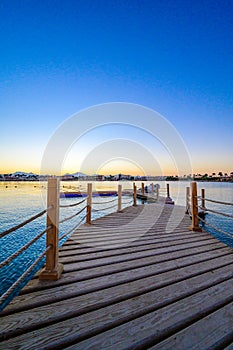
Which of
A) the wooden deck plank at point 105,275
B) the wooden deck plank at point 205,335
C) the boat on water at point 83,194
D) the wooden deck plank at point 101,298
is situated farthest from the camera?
the boat on water at point 83,194

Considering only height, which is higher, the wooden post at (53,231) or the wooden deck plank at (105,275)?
the wooden post at (53,231)

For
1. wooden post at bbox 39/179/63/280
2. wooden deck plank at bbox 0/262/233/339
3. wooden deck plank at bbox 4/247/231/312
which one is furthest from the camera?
wooden post at bbox 39/179/63/280

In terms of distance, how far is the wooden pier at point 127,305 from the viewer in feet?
3.88

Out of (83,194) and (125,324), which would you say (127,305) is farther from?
(83,194)

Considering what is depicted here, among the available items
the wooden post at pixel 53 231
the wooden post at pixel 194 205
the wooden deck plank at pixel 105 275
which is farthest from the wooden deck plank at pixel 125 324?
the wooden post at pixel 194 205

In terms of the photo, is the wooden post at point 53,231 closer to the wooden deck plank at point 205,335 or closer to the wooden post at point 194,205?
the wooden deck plank at point 205,335

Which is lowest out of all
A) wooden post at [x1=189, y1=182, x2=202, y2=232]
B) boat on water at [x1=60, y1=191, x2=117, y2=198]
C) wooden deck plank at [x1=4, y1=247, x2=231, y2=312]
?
boat on water at [x1=60, y1=191, x2=117, y2=198]

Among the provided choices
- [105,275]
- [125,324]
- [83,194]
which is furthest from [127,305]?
[83,194]

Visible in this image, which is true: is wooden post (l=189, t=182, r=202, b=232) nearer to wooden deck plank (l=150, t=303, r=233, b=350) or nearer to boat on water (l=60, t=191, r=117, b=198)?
wooden deck plank (l=150, t=303, r=233, b=350)

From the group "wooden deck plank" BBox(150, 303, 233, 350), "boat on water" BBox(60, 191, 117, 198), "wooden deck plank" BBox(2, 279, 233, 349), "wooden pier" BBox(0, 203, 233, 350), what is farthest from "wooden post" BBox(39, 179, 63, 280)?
"boat on water" BBox(60, 191, 117, 198)

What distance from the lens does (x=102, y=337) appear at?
3.94 ft

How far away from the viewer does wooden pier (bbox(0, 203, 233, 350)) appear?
1.18m

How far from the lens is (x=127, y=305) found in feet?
5.06

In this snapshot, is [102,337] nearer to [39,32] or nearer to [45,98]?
[39,32]
